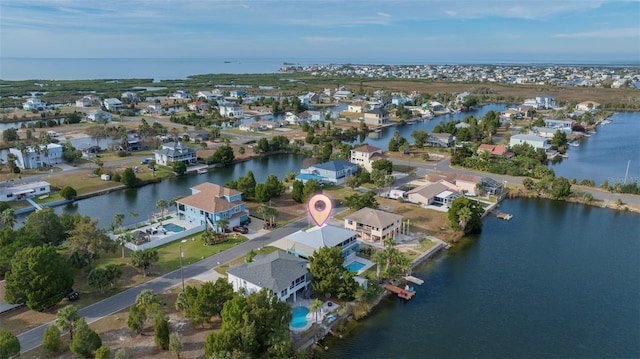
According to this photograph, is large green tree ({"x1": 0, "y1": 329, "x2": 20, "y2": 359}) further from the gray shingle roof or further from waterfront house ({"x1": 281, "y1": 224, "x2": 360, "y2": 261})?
waterfront house ({"x1": 281, "y1": 224, "x2": 360, "y2": 261})

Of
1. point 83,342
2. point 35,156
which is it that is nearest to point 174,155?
point 35,156

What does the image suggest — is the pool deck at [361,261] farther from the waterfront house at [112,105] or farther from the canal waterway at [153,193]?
the waterfront house at [112,105]

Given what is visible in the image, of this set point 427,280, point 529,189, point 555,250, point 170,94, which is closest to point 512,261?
point 555,250

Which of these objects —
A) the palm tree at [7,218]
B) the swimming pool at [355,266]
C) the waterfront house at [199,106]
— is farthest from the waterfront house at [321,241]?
the waterfront house at [199,106]

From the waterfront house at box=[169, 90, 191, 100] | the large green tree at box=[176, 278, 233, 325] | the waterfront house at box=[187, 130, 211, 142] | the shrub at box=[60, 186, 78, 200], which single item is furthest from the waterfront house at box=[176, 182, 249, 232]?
the waterfront house at box=[169, 90, 191, 100]

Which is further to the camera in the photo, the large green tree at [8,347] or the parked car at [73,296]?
the parked car at [73,296]

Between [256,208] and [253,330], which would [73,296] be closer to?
[253,330]

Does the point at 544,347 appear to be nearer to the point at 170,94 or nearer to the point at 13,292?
the point at 13,292
